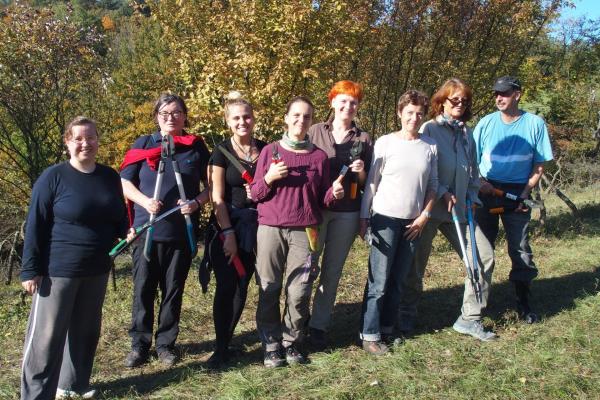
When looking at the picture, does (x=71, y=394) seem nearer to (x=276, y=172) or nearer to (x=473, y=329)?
(x=276, y=172)

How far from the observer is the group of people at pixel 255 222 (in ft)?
10.3

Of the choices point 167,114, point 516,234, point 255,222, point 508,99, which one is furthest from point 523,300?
point 167,114

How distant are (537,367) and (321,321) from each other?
150 centimetres

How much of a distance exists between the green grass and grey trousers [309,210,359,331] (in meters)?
0.28

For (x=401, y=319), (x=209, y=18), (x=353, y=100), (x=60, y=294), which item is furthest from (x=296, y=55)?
(x=60, y=294)

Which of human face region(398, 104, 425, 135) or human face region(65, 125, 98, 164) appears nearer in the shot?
human face region(65, 125, 98, 164)

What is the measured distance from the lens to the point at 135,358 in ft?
12.7

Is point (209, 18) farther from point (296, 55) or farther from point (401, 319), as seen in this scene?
point (401, 319)

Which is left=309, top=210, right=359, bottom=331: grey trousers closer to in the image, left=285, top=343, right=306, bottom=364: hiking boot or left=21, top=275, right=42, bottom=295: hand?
left=285, top=343, right=306, bottom=364: hiking boot

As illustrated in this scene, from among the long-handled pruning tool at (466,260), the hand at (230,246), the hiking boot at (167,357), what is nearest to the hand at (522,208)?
the long-handled pruning tool at (466,260)

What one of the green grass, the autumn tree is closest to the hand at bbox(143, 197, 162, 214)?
the green grass

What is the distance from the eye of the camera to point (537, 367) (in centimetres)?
355

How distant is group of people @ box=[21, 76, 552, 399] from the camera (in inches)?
124

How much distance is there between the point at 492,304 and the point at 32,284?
382 cm
